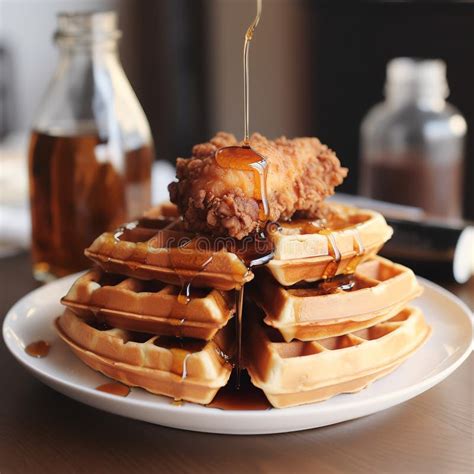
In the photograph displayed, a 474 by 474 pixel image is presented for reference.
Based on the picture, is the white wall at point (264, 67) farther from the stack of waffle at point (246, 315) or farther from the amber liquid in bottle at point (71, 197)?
the stack of waffle at point (246, 315)

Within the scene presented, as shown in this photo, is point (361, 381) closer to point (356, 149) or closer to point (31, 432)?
point (31, 432)

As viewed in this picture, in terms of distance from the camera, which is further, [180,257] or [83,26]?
[83,26]

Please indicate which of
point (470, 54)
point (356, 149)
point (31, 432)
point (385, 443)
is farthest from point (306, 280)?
point (356, 149)

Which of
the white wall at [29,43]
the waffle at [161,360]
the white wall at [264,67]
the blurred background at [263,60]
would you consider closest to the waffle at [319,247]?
the waffle at [161,360]

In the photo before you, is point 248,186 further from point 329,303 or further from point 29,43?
point 29,43

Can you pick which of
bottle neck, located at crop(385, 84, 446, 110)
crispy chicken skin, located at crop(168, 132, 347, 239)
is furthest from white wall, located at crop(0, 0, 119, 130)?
crispy chicken skin, located at crop(168, 132, 347, 239)

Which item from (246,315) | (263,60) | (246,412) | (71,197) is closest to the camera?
(246,412)

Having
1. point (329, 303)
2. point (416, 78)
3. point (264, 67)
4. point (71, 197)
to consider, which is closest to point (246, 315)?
point (329, 303)
